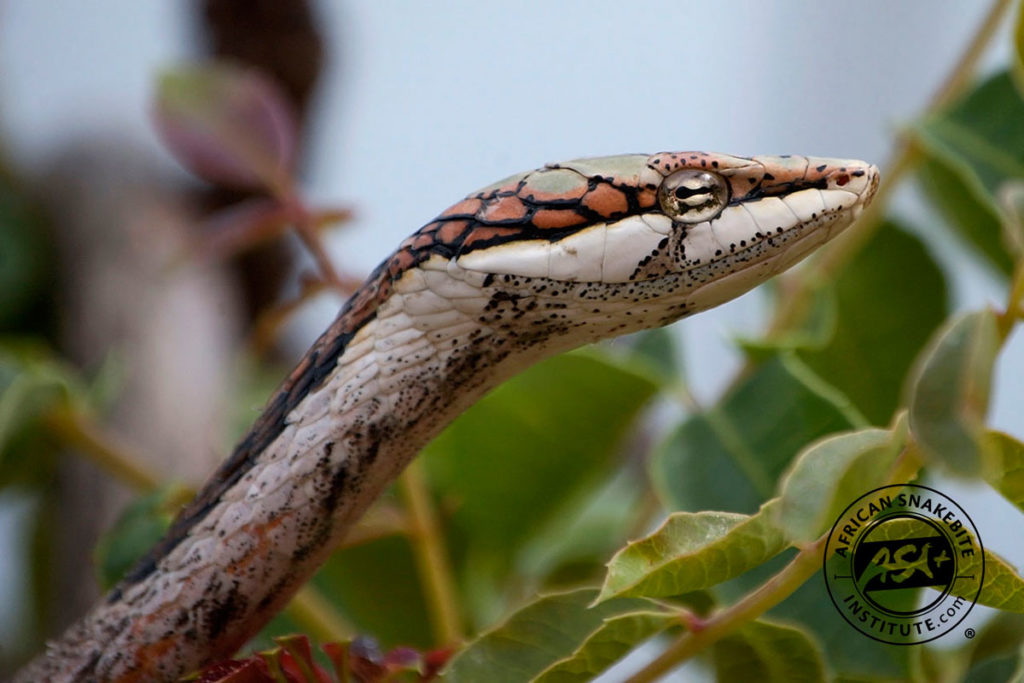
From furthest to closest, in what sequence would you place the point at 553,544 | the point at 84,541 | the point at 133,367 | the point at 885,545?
the point at 133,367
the point at 84,541
the point at 553,544
the point at 885,545

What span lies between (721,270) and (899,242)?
1.30ft

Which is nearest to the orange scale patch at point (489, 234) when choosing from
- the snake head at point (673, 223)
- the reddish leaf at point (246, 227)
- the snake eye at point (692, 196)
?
the snake head at point (673, 223)

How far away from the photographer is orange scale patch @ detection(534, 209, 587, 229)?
65 cm

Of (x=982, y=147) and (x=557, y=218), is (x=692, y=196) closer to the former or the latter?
(x=557, y=218)

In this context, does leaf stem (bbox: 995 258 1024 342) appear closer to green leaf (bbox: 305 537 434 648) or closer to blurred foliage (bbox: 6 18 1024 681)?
blurred foliage (bbox: 6 18 1024 681)

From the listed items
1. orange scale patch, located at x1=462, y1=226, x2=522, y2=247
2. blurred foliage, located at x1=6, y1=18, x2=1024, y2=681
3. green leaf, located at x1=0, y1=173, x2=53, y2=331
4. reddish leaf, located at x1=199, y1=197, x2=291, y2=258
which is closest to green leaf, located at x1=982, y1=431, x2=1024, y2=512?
blurred foliage, located at x1=6, y1=18, x2=1024, y2=681

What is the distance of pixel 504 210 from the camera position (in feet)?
2.17

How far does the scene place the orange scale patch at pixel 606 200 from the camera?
644mm

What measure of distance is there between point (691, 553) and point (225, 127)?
0.72 meters

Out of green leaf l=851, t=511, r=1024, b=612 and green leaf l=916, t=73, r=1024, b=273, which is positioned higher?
green leaf l=916, t=73, r=1024, b=273

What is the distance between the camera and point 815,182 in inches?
25.0

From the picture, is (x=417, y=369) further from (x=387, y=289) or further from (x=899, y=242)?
(x=899, y=242)

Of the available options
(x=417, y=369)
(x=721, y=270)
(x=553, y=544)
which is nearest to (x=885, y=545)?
(x=721, y=270)

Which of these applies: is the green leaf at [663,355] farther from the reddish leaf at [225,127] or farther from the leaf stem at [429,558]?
the reddish leaf at [225,127]
